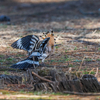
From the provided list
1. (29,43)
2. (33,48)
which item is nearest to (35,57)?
(33,48)

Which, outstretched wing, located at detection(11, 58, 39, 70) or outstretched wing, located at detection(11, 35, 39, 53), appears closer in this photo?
outstretched wing, located at detection(11, 58, 39, 70)

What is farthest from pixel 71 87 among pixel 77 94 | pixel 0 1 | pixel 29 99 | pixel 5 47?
pixel 0 1

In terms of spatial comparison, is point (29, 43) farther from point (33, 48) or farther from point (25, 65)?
Answer: point (25, 65)

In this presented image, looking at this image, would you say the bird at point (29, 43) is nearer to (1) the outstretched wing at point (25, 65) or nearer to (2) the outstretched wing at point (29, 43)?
(2) the outstretched wing at point (29, 43)

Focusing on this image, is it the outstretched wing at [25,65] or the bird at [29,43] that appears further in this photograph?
the bird at [29,43]

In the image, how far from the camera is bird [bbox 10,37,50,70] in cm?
436

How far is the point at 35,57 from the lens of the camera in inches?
181

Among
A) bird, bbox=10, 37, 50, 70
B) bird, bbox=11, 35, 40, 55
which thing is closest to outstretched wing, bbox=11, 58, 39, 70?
bird, bbox=10, 37, 50, 70

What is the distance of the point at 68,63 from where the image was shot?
17.2 feet

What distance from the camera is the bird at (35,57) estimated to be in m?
4.36

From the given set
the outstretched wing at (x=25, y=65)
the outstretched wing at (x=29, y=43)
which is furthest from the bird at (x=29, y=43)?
the outstretched wing at (x=25, y=65)

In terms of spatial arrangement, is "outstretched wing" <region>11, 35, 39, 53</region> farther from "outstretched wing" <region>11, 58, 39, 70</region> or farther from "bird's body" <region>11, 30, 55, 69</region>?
"outstretched wing" <region>11, 58, 39, 70</region>

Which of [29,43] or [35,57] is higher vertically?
[29,43]

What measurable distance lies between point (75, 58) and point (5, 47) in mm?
2377
